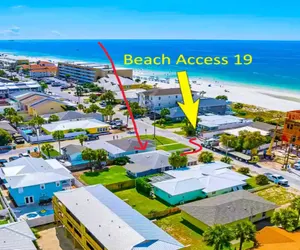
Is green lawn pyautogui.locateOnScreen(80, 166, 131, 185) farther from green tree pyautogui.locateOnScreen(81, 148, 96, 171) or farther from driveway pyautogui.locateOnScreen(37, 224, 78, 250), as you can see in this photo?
driveway pyautogui.locateOnScreen(37, 224, 78, 250)

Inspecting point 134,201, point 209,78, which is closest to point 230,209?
point 134,201

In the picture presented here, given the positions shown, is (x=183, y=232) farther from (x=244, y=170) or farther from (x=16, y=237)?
(x=244, y=170)

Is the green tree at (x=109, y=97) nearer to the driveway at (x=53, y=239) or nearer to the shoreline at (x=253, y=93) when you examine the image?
the shoreline at (x=253, y=93)

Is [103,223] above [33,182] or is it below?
above

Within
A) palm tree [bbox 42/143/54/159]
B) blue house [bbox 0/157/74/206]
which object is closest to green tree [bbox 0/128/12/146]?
palm tree [bbox 42/143/54/159]

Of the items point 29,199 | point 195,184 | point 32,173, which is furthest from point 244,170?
point 29,199

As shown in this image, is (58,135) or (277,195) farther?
(58,135)

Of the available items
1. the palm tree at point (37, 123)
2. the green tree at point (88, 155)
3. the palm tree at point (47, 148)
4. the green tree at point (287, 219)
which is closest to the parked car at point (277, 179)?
the green tree at point (287, 219)
